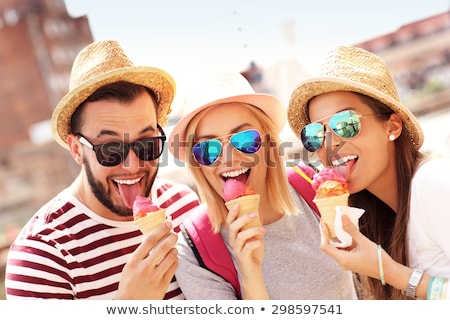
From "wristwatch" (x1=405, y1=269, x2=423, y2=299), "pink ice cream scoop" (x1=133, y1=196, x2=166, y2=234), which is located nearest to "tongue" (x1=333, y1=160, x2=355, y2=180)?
"wristwatch" (x1=405, y1=269, x2=423, y2=299)

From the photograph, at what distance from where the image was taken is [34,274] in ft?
9.20

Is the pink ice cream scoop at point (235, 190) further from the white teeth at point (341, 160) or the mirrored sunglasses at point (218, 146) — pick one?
the white teeth at point (341, 160)

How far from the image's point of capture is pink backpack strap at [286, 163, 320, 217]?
9.99 ft

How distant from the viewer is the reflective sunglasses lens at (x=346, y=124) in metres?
2.56

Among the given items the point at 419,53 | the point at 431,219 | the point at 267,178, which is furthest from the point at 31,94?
the point at 431,219

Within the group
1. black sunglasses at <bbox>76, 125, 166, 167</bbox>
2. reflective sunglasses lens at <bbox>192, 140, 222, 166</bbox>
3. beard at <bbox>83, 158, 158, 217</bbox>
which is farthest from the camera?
beard at <bbox>83, 158, 158, 217</bbox>

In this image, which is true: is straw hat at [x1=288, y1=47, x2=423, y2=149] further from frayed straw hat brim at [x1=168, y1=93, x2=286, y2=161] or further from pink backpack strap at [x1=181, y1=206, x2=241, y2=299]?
pink backpack strap at [x1=181, y1=206, x2=241, y2=299]

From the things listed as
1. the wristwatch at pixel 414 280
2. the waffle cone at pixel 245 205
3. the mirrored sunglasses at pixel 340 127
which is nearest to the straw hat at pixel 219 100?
the mirrored sunglasses at pixel 340 127

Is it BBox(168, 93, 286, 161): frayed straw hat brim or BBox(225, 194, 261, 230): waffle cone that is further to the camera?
BBox(168, 93, 286, 161): frayed straw hat brim

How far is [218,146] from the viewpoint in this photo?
2.76 meters

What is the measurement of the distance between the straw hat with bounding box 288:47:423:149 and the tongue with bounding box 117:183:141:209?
3.47 ft
